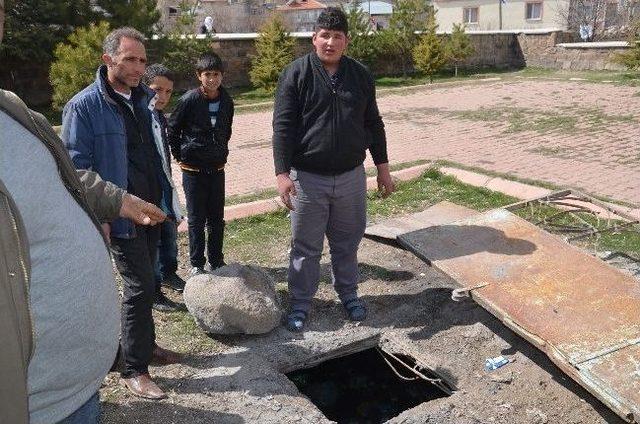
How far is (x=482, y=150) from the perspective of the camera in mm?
8500

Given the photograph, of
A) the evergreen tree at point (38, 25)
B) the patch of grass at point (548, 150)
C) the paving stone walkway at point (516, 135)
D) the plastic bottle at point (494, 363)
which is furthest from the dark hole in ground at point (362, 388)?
the evergreen tree at point (38, 25)

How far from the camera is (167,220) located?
3.63m

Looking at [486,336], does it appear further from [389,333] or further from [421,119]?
[421,119]

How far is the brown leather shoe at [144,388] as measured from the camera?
122 inches

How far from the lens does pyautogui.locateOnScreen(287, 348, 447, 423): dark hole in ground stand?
3.72m

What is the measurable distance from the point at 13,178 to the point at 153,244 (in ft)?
6.04

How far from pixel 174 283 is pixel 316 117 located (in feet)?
5.61

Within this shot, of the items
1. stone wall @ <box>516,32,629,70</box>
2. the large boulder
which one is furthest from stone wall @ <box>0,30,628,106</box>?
the large boulder

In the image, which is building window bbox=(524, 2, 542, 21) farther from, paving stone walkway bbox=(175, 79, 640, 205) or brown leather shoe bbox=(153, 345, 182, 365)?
brown leather shoe bbox=(153, 345, 182, 365)

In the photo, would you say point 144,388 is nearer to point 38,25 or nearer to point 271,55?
point 38,25

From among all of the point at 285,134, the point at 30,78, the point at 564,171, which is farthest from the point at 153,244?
the point at 30,78

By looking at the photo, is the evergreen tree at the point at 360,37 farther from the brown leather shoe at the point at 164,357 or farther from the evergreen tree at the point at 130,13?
the brown leather shoe at the point at 164,357

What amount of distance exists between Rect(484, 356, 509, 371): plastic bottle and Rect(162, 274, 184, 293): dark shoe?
2151mm

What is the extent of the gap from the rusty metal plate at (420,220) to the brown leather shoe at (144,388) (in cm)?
223
